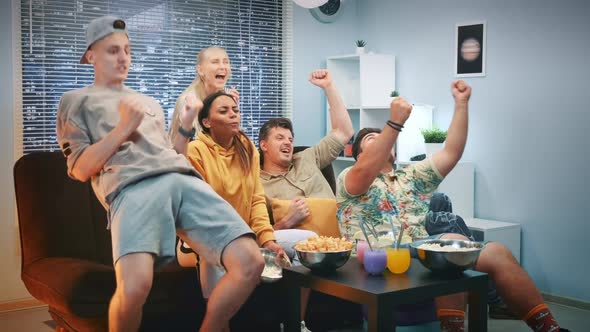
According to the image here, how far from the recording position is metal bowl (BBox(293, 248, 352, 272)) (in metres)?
2.29

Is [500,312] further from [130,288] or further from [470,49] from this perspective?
[130,288]

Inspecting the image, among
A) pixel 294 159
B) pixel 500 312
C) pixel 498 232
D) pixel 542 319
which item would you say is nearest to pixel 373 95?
pixel 498 232

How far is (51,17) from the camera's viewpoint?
13.7ft

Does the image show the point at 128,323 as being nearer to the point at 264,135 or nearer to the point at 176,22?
the point at 264,135

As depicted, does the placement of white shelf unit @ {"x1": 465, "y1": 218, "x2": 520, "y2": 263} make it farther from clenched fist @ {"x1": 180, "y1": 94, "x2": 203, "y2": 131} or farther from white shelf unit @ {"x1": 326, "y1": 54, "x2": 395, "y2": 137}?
clenched fist @ {"x1": 180, "y1": 94, "x2": 203, "y2": 131}

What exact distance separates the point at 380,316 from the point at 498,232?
2234mm

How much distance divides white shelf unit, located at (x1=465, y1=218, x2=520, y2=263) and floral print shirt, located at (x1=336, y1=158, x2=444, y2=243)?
123cm

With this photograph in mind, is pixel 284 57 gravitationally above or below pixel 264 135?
above

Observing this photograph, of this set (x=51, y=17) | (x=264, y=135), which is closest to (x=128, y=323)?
(x=264, y=135)

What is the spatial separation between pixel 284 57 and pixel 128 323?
11.1 feet

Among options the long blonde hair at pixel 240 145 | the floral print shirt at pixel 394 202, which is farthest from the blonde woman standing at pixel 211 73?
the floral print shirt at pixel 394 202

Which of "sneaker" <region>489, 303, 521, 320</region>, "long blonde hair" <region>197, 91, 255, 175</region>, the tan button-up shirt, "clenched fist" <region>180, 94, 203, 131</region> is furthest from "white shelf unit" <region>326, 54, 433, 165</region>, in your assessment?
"clenched fist" <region>180, 94, 203, 131</region>

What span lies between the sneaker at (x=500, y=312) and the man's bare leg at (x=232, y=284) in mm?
1823

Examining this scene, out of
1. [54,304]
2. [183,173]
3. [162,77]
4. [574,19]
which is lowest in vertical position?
[54,304]
